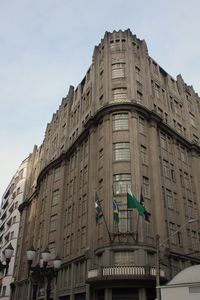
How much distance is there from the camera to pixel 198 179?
4800 cm

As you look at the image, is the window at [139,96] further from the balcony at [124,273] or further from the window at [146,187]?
the balcony at [124,273]

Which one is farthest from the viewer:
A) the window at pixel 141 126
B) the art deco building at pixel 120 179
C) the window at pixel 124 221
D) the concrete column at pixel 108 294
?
the window at pixel 141 126

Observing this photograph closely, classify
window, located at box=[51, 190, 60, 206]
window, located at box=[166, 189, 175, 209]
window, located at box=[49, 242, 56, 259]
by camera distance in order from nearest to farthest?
window, located at box=[166, 189, 175, 209] → window, located at box=[49, 242, 56, 259] → window, located at box=[51, 190, 60, 206]

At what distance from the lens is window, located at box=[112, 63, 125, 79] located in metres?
46.5

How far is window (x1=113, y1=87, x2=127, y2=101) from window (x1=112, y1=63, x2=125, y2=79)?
2659 mm

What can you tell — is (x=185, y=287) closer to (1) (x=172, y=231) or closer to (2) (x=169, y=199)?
(1) (x=172, y=231)

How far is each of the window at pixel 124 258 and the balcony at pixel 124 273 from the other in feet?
4.63

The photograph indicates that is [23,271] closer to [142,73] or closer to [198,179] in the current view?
[198,179]

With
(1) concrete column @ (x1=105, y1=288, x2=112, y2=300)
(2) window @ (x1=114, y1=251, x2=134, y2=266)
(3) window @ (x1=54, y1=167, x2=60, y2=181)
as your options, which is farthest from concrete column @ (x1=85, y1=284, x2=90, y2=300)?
(3) window @ (x1=54, y1=167, x2=60, y2=181)

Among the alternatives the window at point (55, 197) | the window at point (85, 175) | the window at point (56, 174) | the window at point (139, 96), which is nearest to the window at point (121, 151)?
the window at point (85, 175)

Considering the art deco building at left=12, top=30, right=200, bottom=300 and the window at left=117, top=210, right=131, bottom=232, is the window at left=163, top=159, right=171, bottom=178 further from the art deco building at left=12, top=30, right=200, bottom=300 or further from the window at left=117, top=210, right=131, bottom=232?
the window at left=117, top=210, right=131, bottom=232

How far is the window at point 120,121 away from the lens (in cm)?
4100

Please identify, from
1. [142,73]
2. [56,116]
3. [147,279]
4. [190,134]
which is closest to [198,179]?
[190,134]

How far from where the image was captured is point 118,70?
47.1 meters
